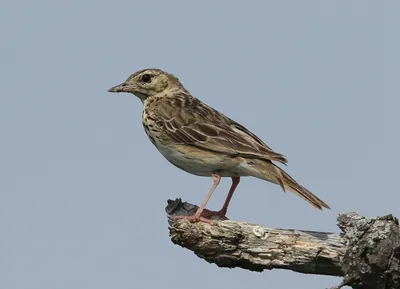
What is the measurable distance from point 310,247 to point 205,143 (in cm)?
427

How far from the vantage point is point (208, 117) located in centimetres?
1620

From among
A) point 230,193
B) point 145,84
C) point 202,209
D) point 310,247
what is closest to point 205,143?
point 230,193

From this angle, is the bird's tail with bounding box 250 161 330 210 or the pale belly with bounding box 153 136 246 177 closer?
the bird's tail with bounding box 250 161 330 210

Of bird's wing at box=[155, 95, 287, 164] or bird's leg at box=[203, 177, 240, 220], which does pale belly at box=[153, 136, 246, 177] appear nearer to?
bird's wing at box=[155, 95, 287, 164]

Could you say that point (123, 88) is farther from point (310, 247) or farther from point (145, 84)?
point (310, 247)

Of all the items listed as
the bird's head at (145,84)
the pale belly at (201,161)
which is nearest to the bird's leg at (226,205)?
the pale belly at (201,161)

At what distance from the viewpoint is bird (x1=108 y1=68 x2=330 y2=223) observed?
571 inches

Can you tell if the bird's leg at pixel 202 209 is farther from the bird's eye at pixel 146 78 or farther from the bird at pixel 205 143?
the bird's eye at pixel 146 78

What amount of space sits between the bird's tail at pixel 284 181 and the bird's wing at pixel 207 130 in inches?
5.9

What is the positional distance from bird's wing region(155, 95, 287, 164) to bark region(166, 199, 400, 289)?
2.22 metres

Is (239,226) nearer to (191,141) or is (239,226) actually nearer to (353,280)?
(353,280)

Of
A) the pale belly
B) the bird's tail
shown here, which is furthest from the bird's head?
the bird's tail

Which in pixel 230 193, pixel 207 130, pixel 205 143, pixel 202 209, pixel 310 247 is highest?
pixel 207 130

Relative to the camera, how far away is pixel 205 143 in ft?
Answer: 50.3
